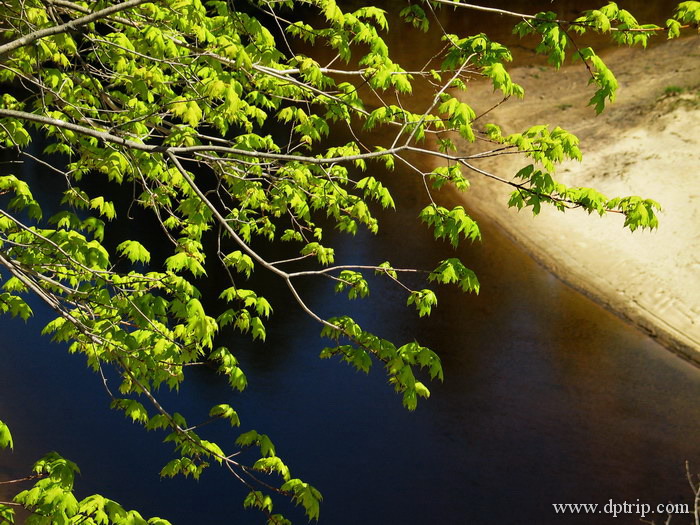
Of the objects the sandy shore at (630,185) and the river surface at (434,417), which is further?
the sandy shore at (630,185)

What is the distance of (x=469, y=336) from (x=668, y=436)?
3.35 metres

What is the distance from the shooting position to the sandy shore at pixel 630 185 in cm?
1374

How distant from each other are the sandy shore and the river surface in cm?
73

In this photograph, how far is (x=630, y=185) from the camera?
16.5 meters

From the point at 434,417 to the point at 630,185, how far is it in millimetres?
7861

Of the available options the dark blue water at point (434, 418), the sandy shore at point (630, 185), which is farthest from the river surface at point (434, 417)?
the sandy shore at point (630, 185)

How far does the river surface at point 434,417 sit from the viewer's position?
984 cm

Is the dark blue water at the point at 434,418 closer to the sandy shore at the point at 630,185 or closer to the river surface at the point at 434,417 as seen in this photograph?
the river surface at the point at 434,417

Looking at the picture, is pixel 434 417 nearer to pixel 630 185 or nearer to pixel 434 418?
pixel 434 418

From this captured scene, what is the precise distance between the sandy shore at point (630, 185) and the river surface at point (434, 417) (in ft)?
2.40

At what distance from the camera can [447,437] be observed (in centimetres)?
1078

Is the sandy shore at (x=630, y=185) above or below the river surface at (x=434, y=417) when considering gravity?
below

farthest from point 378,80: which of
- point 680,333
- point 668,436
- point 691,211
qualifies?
point 691,211

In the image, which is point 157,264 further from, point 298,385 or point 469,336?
point 469,336
